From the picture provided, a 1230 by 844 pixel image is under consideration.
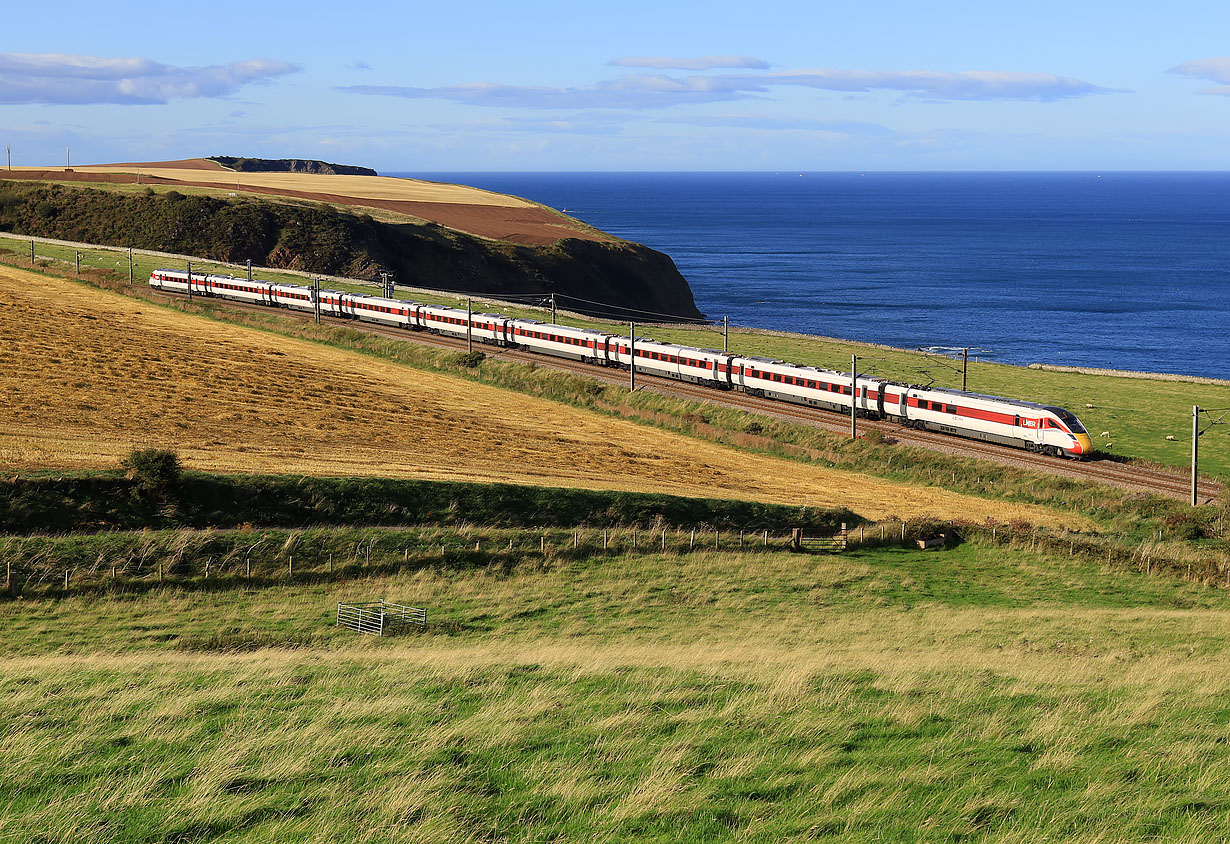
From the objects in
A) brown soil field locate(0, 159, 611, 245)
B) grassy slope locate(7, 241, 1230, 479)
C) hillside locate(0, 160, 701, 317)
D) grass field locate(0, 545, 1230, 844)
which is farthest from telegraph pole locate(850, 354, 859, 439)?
brown soil field locate(0, 159, 611, 245)

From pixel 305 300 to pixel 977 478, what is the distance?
66924 millimetres

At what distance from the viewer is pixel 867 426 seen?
202 feet

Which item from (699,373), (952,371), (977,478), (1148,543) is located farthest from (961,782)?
(952,371)

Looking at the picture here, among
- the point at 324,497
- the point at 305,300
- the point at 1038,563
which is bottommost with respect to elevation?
the point at 1038,563

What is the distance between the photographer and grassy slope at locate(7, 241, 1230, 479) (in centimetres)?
5794

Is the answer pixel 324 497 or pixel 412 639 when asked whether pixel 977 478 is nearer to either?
pixel 324 497

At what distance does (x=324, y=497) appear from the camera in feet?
123

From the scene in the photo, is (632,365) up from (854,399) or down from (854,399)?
A: up

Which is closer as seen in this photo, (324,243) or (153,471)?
(153,471)

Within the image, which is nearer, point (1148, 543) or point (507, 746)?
point (507, 746)

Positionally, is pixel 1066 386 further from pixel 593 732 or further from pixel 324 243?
pixel 324 243

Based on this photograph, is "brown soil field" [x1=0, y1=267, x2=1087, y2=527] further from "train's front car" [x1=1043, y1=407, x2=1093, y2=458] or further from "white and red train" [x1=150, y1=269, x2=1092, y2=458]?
"white and red train" [x1=150, y1=269, x2=1092, y2=458]

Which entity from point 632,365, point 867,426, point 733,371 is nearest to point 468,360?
point 632,365

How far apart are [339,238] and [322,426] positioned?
101m
